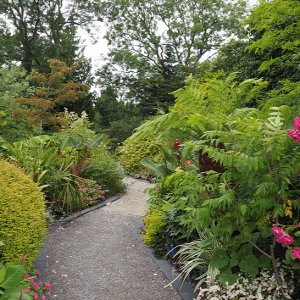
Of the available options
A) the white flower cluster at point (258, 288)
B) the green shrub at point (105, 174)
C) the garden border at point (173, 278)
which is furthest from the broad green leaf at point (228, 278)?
the green shrub at point (105, 174)

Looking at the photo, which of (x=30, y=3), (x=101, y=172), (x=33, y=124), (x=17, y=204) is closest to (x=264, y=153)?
(x=17, y=204)

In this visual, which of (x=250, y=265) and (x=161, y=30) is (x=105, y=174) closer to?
(x=250, y=265)

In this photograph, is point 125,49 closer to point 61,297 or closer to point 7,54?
point 7,54

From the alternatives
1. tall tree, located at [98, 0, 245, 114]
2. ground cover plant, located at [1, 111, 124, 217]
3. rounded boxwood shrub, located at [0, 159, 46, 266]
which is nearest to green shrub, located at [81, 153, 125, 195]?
ground cover plant, located at [1, 111, 124, 217]

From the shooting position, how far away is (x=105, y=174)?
7980 millimetres

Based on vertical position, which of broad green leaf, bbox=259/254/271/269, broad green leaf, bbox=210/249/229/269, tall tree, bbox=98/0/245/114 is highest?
tall tree, bbox=98/0/245/114

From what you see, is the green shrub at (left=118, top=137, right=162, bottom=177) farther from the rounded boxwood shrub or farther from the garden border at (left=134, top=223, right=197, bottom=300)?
the rounded boxwood shrub

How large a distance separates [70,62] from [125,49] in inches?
151

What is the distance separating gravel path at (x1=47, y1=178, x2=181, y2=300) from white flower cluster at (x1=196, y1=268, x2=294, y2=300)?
1.69 ft

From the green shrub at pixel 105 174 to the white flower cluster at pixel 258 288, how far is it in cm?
515

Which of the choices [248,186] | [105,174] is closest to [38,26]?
[105,174]

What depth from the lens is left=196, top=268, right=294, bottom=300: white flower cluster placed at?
2.49m

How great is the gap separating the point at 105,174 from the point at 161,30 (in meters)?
16.2

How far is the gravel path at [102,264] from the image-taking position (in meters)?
3.13
